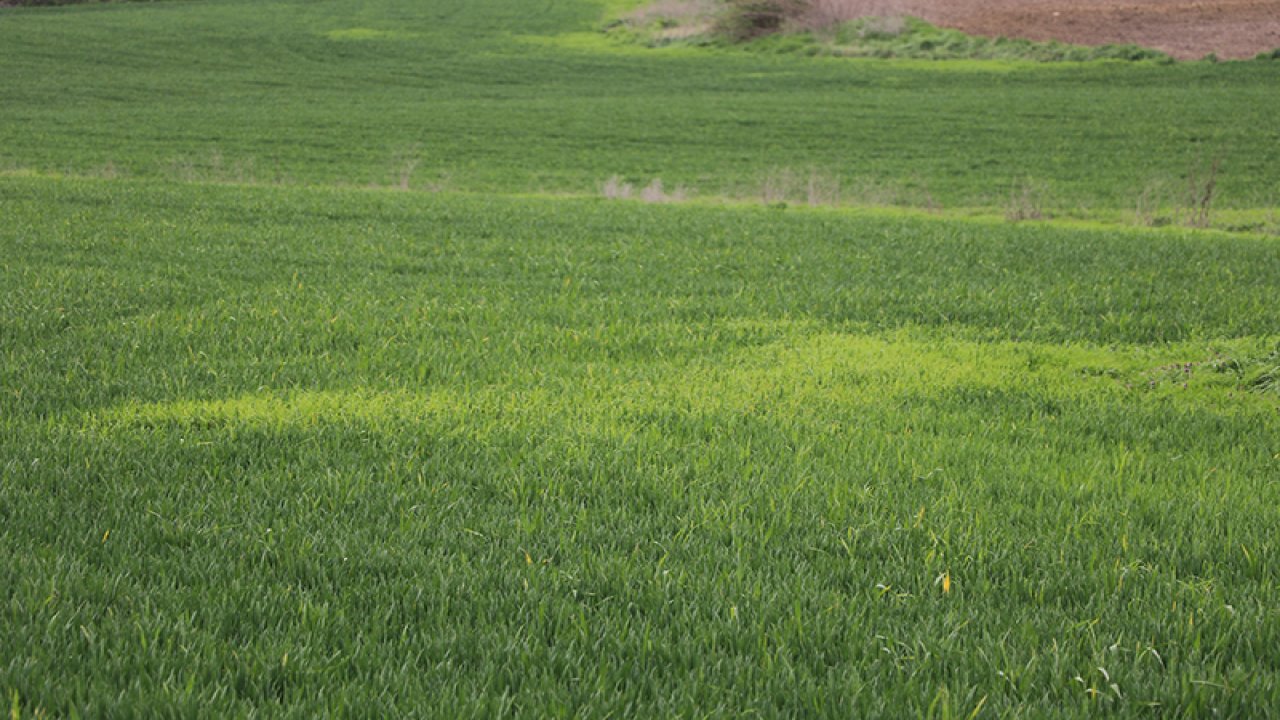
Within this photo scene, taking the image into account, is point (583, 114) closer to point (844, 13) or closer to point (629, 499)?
point (844, 13)

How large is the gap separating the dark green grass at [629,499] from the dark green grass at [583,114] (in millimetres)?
14543

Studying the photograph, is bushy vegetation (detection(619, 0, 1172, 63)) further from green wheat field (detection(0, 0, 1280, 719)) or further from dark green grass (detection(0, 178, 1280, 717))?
dark green grass (detection(0, 178, 1280, 717))

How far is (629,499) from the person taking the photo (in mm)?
4492

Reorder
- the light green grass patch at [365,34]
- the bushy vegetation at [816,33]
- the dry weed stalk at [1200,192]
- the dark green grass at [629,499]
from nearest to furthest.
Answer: the dark green grass at [629,499] < the dry weed stalk at [1200,192] < the bushy vegetation at [816,33] < the light green grass patch at [365,34]

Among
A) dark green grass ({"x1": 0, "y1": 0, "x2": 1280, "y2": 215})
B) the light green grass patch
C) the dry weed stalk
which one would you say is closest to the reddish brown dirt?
dark green grass ({"x1": 0, "y1": 0, "x2": 1280, "y2": 215})

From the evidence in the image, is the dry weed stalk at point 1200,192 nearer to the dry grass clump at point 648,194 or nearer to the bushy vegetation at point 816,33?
the dry grass clump at point 648,194

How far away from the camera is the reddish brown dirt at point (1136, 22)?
45531 millimetres

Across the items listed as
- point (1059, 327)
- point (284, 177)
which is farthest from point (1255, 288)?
point (284, 177)

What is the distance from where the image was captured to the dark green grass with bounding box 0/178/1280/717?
2.96m

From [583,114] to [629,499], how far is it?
33.4 meters

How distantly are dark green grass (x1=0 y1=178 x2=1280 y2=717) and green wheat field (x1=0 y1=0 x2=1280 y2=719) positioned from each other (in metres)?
0.02

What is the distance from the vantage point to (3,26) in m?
52.9

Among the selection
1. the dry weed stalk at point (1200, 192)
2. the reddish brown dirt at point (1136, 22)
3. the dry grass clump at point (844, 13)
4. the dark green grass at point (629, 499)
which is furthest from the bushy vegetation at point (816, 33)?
the dark green grass at point (629, 499)

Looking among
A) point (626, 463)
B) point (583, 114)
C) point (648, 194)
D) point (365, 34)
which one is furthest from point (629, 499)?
point (365, 34)
